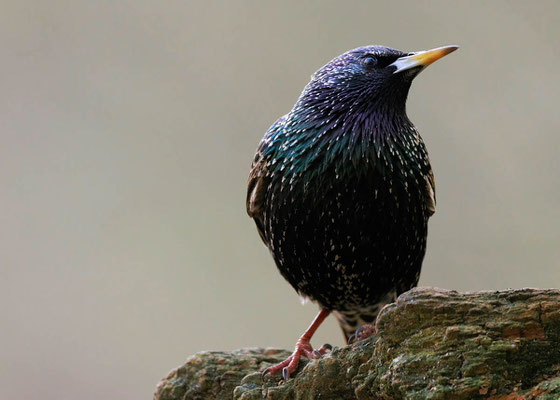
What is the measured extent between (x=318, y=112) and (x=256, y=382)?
4.21 feet

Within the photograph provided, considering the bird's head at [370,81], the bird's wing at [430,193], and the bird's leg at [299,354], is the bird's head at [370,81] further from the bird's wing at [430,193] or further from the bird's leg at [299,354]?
the bird's leg at [299,354]

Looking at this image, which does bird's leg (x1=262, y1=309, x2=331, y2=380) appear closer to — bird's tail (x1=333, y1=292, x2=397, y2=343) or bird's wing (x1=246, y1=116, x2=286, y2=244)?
bird's tail (x1=333, y1=292, x2=397, y2=343)

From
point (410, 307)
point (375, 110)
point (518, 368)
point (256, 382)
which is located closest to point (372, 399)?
point (410, 307)

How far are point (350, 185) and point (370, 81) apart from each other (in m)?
0.57

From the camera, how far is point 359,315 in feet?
11.8

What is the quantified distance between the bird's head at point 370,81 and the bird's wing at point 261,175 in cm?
22

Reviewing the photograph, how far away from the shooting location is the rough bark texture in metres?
2.07

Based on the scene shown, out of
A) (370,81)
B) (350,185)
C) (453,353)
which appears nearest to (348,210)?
(350,185)

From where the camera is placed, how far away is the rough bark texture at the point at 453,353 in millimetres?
2072

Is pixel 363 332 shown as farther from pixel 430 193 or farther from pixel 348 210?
pixel 430 193

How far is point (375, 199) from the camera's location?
9.54 ft

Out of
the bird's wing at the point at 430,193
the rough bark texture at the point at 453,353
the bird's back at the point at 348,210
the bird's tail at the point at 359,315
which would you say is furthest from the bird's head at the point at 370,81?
the rough bark texture at the point at 453,353

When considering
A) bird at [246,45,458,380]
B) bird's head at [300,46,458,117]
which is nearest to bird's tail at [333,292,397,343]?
bird at [246,45,458,380]

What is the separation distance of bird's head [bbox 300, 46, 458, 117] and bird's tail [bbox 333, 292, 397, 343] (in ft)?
3.21
